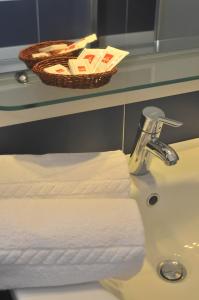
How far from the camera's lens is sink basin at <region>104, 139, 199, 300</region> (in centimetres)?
83

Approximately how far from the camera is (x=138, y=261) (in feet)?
2.00

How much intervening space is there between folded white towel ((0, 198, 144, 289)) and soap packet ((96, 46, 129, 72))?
0.27 metres

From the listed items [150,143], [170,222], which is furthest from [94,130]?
[170,222]

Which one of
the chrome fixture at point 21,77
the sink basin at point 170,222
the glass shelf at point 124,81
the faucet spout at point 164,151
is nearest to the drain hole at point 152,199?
the sink basin at point 170,222

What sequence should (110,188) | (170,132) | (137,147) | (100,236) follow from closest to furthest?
1. (100,236)
2. (110,188)
3. (137,147)
4. (170,132)

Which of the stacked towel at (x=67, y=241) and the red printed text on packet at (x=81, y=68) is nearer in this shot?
the stacked towel at (x=67, y=241)

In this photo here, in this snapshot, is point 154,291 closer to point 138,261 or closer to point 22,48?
point 138,261

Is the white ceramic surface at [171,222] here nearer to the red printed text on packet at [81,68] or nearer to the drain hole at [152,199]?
the drain hole at [152,199]

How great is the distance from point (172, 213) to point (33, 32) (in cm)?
46

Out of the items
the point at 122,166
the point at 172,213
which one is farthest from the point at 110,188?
the point at 172,213

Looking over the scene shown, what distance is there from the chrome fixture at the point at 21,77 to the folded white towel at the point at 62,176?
0.15 m

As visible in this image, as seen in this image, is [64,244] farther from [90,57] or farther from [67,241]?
[90,57]

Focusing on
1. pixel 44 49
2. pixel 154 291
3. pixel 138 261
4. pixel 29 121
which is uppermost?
pixel 44 49

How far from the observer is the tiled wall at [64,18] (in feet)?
2.54
